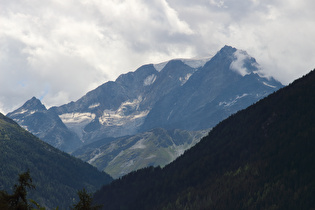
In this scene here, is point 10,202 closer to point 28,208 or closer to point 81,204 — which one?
point 28,208

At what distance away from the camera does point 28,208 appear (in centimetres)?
4584

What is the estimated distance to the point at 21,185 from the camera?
4662 cm

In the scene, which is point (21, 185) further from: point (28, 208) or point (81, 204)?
point (81, 204)

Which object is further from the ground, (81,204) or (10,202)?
(10,202)

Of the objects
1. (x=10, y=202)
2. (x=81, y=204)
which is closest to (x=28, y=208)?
(x=10, y=202)

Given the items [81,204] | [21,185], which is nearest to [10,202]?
[21,185]

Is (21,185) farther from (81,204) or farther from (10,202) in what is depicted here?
(81,204)

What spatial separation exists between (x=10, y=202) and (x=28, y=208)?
211cm

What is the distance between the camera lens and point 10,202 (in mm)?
46344

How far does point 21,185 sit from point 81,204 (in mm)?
6548

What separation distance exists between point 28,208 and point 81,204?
17.5 ft

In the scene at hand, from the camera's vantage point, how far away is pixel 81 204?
4625cm
